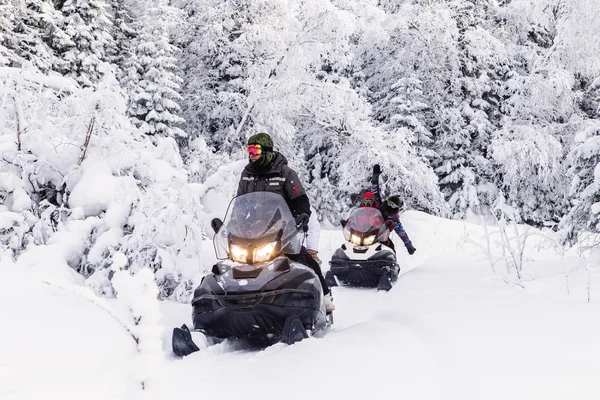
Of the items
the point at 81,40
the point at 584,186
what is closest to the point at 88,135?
the point at 584,186

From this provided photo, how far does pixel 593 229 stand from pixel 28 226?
23.5ft

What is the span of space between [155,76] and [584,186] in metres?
14.4

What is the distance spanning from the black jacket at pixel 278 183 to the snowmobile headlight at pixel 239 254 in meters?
0.90

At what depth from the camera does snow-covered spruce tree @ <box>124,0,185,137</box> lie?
17266mm

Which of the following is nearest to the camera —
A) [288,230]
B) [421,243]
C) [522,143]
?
[288,230]

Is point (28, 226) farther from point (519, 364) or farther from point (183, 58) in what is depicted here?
point (183, 58)

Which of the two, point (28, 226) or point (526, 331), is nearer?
point (526, 331)

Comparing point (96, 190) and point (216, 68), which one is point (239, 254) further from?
point (216, 68)

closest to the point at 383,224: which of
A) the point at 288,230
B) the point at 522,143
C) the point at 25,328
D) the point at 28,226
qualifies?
the point at 288,230

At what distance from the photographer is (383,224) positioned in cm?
849

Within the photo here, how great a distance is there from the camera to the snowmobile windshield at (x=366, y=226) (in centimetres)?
831

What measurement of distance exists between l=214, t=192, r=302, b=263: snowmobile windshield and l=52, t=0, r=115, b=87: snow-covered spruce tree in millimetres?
14445

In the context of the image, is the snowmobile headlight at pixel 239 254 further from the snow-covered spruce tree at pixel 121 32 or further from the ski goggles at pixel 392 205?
the snow-covered spruce tree at pixel 121 32

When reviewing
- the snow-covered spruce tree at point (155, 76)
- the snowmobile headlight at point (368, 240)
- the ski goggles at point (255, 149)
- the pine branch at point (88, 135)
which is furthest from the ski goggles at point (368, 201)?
the snow-covered spruce tree at point (155, 76)
